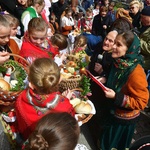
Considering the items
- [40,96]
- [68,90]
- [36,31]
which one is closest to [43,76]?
[40,96]

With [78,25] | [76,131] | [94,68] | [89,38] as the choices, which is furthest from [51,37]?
[78,25]

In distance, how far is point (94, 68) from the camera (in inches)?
125

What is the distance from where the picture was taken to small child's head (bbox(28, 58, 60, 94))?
66.5 inches

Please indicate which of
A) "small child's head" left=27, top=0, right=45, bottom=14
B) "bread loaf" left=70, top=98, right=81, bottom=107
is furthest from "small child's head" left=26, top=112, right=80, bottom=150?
Answer: "small child's head" left=27, top=0, right=45, bottom=14

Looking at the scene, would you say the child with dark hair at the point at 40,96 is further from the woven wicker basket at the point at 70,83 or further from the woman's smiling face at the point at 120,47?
the woman's smiling face at the point at 120,47

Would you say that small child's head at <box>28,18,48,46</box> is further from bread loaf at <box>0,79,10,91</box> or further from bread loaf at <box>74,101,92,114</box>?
bread loaf at <box>74,101,92,114</box>

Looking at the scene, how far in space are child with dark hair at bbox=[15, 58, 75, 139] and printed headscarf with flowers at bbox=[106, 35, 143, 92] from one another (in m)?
0.73

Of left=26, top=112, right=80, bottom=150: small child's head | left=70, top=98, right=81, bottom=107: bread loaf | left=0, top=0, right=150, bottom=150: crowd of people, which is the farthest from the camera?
left=70, top=98, right=81, bottom=107: bread loaf

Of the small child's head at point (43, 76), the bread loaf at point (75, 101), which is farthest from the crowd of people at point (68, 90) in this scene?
the bread loaf at point (75, 101)

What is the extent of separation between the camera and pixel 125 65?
223 cm

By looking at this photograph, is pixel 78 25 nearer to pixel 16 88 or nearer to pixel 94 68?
pixel 94 68

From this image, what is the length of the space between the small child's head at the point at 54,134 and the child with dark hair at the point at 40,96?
0.36 meters

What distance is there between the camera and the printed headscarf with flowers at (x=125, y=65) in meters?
2.20

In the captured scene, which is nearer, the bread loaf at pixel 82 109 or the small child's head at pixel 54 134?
the small child's head at pixel 54 134
